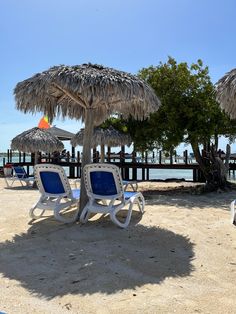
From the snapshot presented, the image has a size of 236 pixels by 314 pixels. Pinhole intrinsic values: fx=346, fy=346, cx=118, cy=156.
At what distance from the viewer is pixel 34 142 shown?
14414 millimetres

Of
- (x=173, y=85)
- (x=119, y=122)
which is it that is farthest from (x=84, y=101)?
(x=119, y=122)

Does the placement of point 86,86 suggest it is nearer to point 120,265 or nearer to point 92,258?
point 92,258

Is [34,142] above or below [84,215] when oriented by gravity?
above

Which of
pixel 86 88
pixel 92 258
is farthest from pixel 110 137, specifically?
pixel 92 258

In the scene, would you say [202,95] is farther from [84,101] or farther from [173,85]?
[84,101]

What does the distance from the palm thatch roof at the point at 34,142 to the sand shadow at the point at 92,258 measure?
351 inches

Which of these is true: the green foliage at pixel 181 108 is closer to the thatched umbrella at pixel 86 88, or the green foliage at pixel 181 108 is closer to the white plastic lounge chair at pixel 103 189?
the thatched umbrella at pixel 86 88

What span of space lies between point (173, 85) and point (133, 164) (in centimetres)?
857

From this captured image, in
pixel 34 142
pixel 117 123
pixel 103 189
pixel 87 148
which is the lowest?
pixel 103 189

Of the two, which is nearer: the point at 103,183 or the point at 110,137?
the point at 103,183

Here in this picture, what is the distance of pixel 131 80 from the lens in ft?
19.0

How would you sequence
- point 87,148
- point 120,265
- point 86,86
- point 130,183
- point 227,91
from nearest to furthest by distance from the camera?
point 120,265 → point 86,86 → point 87,148 → point 227,91 → point 130,183

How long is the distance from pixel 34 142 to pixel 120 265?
36.3ft

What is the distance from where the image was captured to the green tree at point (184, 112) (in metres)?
11.5
